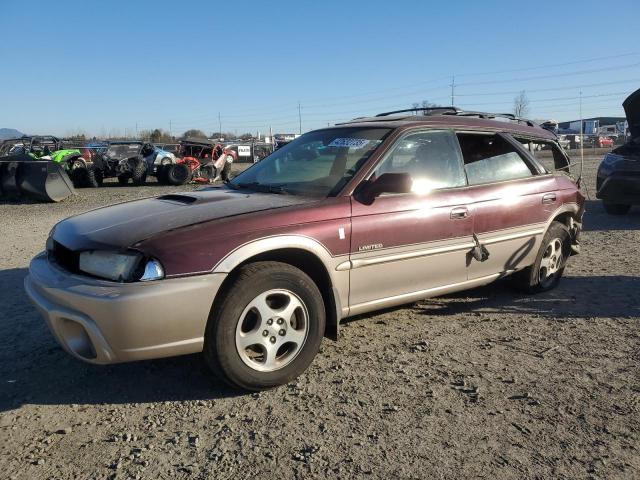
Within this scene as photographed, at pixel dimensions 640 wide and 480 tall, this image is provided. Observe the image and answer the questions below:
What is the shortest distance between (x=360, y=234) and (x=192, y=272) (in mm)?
1168

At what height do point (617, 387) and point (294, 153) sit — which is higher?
point (294, 153)

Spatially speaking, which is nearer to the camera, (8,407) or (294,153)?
(8,407)

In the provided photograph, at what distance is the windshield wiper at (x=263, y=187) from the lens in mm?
3875

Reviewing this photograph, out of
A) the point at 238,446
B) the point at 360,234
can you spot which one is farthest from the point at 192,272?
the point at 360,234

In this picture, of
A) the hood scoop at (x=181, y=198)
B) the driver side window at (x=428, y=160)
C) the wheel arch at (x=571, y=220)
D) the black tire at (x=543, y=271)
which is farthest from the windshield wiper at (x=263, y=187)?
the wheel arch at (x=571, y=220)

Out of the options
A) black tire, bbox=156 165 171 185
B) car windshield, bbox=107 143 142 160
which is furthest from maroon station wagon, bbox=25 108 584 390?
car windshield, bbox=107 143 142 160

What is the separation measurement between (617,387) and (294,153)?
2858 mm

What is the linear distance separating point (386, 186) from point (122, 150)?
59.5 ft

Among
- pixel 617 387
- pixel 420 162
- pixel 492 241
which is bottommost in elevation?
pixel 617 387

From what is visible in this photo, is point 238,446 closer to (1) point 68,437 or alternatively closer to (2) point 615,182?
(1) point 68,437

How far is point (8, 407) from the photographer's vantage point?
2980 mm

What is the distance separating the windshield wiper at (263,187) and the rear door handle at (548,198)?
2470 mm

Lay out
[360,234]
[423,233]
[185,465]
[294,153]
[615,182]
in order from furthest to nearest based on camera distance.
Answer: [615,182] → [294,153] → [423,233] → [360,234] → [185,465]

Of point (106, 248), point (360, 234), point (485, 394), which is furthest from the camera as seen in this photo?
point (360, 234)
